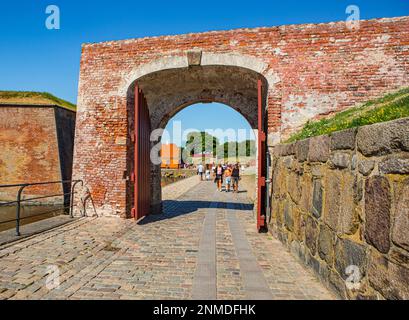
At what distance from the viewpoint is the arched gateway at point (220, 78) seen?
6.54m

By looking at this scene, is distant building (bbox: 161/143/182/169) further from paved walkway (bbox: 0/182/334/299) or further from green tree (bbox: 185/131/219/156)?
paved walkway (bbox: 0/182/334/299)

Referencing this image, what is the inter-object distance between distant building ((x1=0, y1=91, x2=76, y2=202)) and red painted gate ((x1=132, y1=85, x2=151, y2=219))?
10216 mm

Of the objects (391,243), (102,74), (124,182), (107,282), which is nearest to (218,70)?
(102,74)

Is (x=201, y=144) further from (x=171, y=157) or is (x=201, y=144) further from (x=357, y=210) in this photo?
(x=357, y=210)

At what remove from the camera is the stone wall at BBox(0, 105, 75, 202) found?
1623 centimetres

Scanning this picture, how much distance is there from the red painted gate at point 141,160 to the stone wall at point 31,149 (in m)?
10.2

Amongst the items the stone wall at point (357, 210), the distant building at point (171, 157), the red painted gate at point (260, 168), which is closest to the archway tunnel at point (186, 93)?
the red painted gate at point (260, 168)

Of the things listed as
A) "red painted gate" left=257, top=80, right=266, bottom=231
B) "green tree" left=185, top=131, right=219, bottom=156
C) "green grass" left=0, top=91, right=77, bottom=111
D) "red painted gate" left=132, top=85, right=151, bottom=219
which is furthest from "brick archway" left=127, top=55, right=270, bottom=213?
"green tree" left=185, top=131, right=219, bottom=156

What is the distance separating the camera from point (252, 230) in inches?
264

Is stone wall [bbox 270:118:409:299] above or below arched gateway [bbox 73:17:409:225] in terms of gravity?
below

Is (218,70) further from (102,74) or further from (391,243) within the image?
(391,243)

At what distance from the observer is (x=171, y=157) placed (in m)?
42.9

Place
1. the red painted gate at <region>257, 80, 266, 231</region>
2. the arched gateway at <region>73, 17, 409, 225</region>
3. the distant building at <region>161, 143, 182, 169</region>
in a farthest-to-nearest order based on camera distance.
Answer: the distant building at <region>161, 143, 182, 169</region> → the arched gateway at <region>73, 17, 409, 225</region> → the red painted gate at <region>257, 80, 266, 231</region>

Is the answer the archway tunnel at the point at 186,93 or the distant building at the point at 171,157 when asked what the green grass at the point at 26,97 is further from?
the distant building at the point at 171,157
